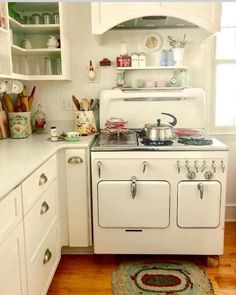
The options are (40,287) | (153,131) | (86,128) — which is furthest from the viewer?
(86,128)

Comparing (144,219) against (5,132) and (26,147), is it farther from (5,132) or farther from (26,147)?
(5,132)

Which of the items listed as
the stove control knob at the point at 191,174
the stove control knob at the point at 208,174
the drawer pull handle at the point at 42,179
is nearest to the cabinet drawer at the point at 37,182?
the drawer pull handle at the point at 42,179

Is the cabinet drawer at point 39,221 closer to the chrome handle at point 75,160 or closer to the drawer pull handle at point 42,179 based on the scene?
the drawer pull handle at point 42,179

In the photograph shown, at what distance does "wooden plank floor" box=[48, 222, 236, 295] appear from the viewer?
6.43ft

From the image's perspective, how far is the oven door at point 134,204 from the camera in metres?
2.09

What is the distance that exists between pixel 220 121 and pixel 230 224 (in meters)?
0.94

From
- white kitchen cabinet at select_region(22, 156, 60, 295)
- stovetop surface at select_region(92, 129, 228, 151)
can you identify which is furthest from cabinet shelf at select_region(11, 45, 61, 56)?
white kitchen cabinet at select_region(22, 156, 60, 295)

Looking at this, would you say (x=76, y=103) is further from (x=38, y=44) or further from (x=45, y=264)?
(x=45, y=264)

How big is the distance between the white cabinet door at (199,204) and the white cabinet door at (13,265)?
1.11 m

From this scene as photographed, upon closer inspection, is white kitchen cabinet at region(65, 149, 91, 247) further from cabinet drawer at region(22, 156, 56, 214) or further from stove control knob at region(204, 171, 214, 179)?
stove control knob at region(204, 171, 214, 179)

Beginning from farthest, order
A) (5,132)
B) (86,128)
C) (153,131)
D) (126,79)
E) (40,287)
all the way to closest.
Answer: (126,79) → (86,128) → (5,132) → (153,131) → (40,287)

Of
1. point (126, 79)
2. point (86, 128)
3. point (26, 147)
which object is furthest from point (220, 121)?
point (26, 147)

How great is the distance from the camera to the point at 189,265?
2.21 metres

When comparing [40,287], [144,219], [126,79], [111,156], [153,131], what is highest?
[126,79]
